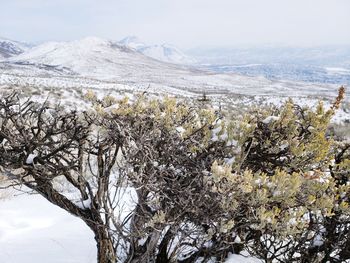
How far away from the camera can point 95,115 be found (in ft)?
17.1

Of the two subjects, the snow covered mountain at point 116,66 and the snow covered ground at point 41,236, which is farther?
the snow covered mountain at point 116,66

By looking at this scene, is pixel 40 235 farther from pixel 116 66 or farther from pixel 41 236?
pixel 116 66

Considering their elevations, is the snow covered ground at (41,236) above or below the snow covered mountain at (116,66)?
above

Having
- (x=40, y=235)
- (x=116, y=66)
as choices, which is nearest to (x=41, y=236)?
(x=40, y=235)

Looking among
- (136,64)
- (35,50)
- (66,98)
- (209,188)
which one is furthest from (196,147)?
(35,50)

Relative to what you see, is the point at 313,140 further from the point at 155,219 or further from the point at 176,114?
the point at 155,219

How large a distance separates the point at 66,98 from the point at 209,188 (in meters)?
19.5

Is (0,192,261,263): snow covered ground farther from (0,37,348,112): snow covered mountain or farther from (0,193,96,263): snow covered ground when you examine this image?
(0,37,348,112): snow covered mountain

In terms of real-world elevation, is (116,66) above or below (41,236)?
below

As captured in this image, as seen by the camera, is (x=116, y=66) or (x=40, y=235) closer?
(x=40, y=235)

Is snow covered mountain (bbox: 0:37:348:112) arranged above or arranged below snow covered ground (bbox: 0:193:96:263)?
below

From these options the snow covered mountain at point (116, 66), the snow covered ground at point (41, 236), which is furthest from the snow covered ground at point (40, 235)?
the snow covered mountain at point (116, 66)

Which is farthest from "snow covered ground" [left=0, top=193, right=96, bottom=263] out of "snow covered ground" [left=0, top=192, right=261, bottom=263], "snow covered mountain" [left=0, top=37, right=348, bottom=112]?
"snow covered mountain" [left=0, top=37, right=348, bottom=112]

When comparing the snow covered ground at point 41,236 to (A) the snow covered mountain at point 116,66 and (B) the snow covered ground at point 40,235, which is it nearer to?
(B) the snow covered ground at point 40,235
